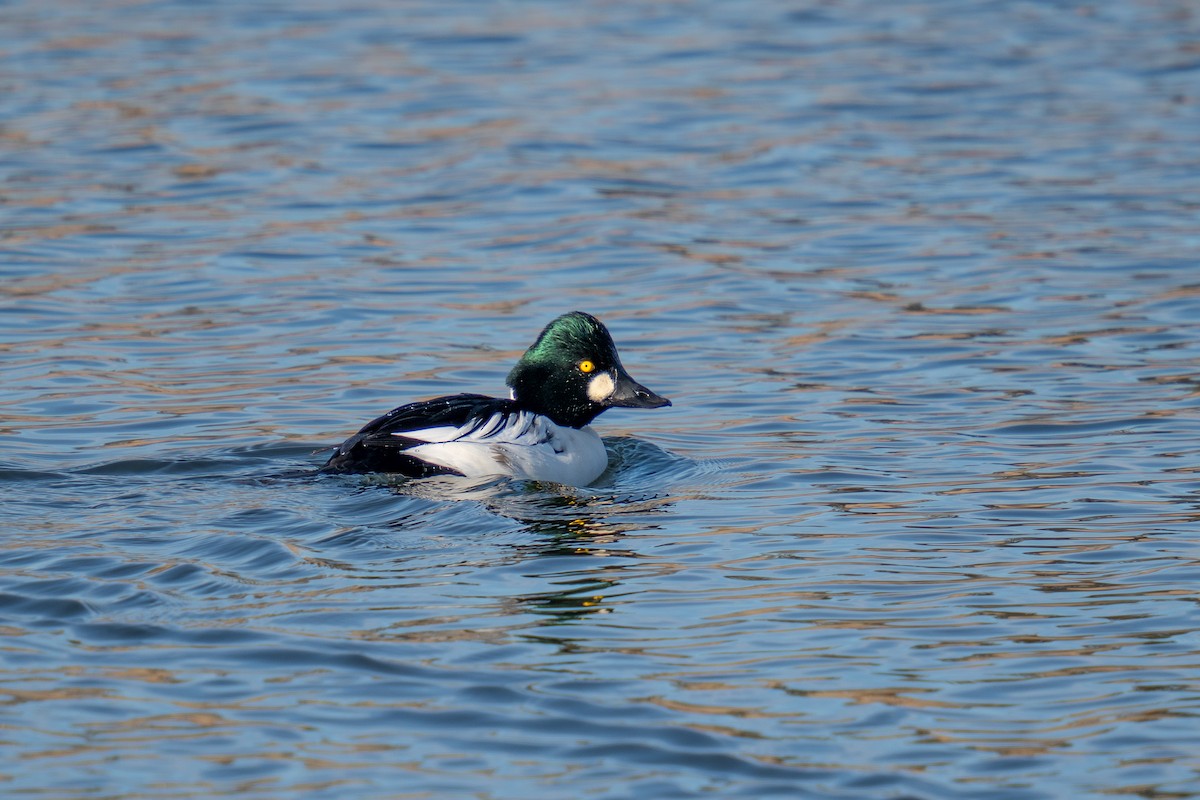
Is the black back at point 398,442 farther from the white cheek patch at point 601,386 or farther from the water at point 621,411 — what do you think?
the white cheek patch at point 601,386

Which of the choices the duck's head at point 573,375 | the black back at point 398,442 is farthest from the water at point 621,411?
the duck's head at point 573,375

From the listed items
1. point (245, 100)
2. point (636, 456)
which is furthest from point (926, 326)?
point (245, 100)

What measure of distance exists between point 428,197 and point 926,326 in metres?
5.34

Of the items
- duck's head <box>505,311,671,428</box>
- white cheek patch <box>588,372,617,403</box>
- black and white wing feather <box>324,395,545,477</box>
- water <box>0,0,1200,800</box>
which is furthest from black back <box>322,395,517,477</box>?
white cheek patch <box>588,372,617,403</box>

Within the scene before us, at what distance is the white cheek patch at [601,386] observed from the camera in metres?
9.82

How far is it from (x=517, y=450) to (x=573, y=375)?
708 millimetres

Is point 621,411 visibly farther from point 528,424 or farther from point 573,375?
point 528,424

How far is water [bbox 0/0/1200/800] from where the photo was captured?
19.7ft

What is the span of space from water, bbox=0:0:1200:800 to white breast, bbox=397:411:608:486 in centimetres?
13

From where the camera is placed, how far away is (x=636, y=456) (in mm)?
10016

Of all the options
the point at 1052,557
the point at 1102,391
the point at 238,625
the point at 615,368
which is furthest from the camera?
the point at 1102,391

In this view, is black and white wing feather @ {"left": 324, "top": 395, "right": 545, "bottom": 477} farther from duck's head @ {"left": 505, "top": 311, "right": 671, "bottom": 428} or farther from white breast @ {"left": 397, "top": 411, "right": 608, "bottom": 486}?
duck's head @ {"left": 505, "top": 311, "right": 671, "bottom": 428}

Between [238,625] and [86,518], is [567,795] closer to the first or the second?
[238,625]

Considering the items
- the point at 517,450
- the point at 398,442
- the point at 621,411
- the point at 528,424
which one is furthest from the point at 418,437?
the point at 621,411
